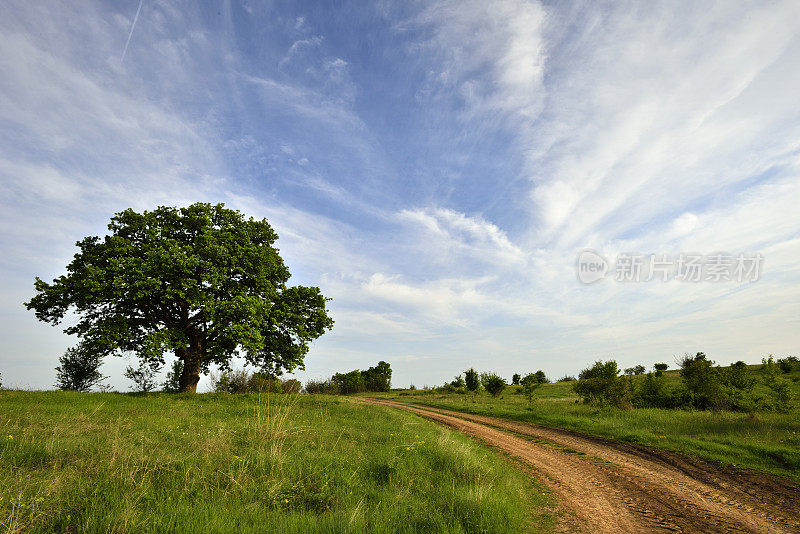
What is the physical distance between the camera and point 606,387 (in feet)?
78.4

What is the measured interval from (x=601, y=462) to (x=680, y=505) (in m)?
3.66

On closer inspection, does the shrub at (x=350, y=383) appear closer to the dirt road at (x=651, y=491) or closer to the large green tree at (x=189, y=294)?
the large green tree at (x=189, y=294)

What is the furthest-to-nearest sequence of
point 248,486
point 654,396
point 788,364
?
point 788,364, point 654,396, point 248,486

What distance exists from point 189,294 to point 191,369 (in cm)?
611

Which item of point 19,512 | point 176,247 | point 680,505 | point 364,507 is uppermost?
point 176,247

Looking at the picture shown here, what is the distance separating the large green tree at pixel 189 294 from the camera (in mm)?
19328

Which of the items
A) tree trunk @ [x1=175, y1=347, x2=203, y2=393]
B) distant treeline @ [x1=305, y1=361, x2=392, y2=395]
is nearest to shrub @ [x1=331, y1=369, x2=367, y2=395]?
distant treeline @ [x1=305, y1=361, x2=392, y2=395]

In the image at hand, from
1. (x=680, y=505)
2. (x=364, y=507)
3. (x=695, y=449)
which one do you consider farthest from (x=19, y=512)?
(x=695, y=449)

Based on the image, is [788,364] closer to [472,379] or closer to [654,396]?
[654,396]

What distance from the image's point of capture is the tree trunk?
22.8 metres

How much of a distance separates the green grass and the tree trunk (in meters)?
13.2

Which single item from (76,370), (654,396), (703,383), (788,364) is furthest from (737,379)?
(76,370)

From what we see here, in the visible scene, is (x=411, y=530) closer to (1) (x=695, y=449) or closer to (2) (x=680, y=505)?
(2) (x=680, y=505)

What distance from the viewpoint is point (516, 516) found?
5660 mm
